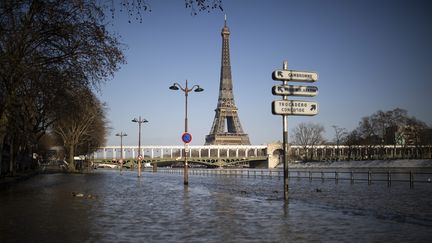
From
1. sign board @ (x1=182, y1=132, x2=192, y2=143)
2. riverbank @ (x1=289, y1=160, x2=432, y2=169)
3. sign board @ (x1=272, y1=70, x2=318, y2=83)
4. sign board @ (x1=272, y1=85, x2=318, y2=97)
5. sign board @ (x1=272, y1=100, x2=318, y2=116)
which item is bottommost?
riverbank @ (x1=289, y1=160, x2=432, y2=169)

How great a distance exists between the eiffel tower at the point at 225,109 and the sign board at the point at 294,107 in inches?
5746

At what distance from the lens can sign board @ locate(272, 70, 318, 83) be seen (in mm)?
16344

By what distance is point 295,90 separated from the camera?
658 inches

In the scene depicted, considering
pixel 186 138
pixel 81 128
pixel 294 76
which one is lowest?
pixel 186 138

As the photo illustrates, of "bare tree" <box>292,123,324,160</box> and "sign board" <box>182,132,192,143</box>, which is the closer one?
"sign board" <box>182,132,192,143</box>

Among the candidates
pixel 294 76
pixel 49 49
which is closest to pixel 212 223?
pixel 294 76

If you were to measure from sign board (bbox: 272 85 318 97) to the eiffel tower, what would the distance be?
478 feet

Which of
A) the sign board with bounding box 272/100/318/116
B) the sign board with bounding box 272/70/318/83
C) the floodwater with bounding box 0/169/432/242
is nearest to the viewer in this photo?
the floodwater with bounding box 0/169/432/242

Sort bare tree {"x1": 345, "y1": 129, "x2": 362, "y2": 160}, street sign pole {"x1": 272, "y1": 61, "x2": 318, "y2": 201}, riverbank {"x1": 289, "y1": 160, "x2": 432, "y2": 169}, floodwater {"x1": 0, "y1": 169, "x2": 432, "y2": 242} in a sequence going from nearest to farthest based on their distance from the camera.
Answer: floodwater {"x1": 0, "y1": 169, "x2": 432, "y2": 242} < street sign pole {"x1": 272, "y1": 61, "x2": 318, "y2": 201} < riverbank {"x1": 289, "y1": 160, "x2": 432, "y2": 169} < bare tree {"x1": 345, "y1": 129, "x2": 362, "y2": 160}

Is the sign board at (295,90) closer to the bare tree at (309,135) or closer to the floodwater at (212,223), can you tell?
the floodwater at (212,223)

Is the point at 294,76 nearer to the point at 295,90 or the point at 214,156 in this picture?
the point at 295,90

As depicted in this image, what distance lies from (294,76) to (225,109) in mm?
147618

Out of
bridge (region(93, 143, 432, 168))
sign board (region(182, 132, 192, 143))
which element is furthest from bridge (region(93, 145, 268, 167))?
sign board (region(182, 132, 192, 143))

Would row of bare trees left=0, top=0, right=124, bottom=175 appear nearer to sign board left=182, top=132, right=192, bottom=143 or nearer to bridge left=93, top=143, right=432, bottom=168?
sign board left=182, top=132, right=192, bottom=143
